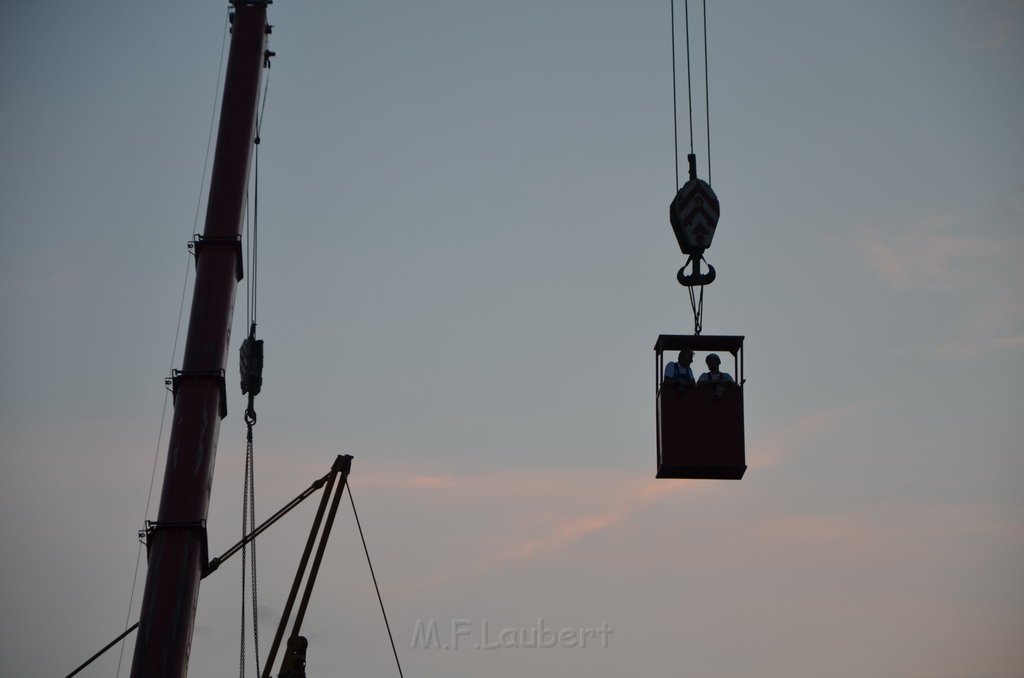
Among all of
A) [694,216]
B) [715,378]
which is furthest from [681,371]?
[694,216]

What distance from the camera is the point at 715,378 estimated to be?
2456 cm

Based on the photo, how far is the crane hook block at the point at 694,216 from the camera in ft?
85.9

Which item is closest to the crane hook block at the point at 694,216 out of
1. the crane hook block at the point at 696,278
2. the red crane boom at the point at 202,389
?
the crane hook block at the point at 696,278

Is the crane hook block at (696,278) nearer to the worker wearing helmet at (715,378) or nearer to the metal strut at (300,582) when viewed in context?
the worker wearing helmet at (715,378)

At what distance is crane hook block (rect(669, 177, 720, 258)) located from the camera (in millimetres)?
26188

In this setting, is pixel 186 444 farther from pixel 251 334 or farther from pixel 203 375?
pixel 251 334

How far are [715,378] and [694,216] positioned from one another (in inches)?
122

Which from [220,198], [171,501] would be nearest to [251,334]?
[220,198]

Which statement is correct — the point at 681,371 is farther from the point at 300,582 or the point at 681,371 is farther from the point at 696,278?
the point at 300,582

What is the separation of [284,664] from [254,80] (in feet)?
36.0

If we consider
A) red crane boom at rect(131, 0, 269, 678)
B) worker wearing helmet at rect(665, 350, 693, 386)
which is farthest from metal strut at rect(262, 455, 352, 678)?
worker wearing helmet at rect(665, 350, 693, 386)

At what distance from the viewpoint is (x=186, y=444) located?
2739cm

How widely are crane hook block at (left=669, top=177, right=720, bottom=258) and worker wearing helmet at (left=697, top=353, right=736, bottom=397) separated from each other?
2305 mm

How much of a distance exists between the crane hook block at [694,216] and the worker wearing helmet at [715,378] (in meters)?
2.31
